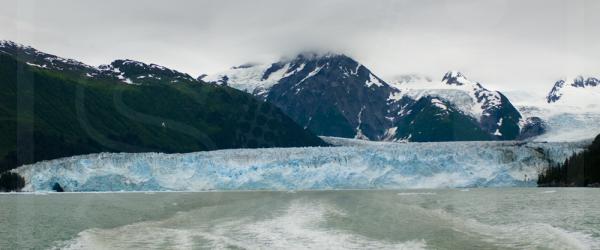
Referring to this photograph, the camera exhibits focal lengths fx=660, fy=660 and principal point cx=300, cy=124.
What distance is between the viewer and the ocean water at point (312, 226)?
38656 mm

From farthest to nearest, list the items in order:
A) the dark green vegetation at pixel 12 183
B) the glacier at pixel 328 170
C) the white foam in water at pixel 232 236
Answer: the glacier at pixel 328 170 → the dark green vegetation at pixel 12 183 → the white foam in water at pixel 232 236

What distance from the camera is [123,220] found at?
55312 millimetres

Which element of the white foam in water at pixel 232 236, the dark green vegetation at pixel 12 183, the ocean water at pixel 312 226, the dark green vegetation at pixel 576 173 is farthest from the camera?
the dark green vegetation at pixel 12 183

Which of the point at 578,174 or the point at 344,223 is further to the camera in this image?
the point at 578,174

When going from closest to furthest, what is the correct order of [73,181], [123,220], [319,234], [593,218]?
[319,234]
[593,218]
[123,220]
[73,181]

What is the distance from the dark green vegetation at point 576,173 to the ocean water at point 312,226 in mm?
48674

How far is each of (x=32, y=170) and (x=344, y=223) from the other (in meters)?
82.1

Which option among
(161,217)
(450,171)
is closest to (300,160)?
(450,171)

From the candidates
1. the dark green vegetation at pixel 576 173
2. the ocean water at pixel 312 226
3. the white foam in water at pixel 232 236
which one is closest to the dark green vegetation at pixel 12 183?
the ocean water at pixel 312 226

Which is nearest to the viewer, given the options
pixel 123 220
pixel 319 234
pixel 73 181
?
pixel 319 234

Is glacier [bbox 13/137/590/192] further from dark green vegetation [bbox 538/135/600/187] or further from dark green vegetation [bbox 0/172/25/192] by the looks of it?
dark green vegetation [bbox 538/135/600/187]

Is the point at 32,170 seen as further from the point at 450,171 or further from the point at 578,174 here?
the point at 578,174

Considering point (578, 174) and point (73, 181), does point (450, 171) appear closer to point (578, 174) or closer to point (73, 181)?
point (578, 174)

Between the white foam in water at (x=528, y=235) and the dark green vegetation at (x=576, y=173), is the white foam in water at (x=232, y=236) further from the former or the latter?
the dark green vegetation at (x=576, y=173)
